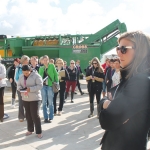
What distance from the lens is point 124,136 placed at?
Result: 1538mm

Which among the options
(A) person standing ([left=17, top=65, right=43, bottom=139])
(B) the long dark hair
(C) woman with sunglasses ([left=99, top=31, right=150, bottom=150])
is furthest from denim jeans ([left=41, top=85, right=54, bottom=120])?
(B) the long dark hair

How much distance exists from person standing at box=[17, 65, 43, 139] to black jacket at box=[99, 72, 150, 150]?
3.75 m

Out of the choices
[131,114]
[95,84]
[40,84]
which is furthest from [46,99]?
[131,114]

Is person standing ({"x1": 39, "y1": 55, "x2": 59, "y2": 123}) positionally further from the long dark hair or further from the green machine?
the green machine

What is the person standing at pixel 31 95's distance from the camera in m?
5.14

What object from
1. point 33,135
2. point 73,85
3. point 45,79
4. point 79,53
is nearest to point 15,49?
point 79,53

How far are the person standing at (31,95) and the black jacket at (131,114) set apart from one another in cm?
375

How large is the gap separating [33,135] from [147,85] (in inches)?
171

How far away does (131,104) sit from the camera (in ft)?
4.76

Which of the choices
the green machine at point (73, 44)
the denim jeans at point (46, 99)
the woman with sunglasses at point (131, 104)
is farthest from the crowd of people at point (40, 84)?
the green machine at point (73, 44)

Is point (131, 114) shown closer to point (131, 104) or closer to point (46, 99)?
point (131, 104)

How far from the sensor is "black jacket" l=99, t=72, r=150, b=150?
1.46 m

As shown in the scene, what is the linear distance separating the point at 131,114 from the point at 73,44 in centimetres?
1419

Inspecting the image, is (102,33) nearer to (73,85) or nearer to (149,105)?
(73,85)
